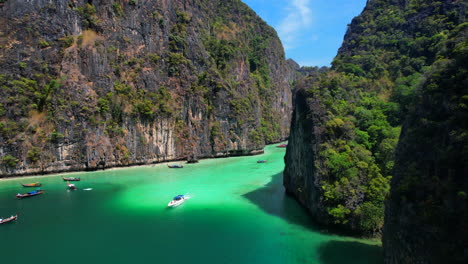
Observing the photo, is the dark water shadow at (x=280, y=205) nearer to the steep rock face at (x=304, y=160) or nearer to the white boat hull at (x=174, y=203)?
the steep rock face at (x=304, y=160)

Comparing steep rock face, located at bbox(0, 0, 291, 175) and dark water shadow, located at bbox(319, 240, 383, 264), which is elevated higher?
steep rock face, located at bbox(0, 0, 291, 175)

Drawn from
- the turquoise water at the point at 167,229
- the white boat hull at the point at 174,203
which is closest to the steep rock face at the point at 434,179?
the turquoise water at the point at 167,229

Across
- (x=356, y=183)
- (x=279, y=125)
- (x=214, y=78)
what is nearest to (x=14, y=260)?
(x=356, y=183)

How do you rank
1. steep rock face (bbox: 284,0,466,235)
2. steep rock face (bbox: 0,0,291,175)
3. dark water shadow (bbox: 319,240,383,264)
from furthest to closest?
steep rock face (bbox: 0,0,291,175)
steep rock face (bbox: 284,0,466,235)
dark water shadow (bbox: 319,240,383,264)

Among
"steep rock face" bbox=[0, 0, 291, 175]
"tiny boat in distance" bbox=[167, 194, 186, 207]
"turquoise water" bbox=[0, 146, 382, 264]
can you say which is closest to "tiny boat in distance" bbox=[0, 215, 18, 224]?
"turquoise water" bbox=[0, 146, 382, 264]

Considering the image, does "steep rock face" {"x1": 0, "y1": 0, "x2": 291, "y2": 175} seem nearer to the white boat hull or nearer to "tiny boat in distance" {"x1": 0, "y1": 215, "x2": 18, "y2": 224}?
"tiny boat in distance" {"x1": 0, "y1": 215, "x2": 18, "y2": 224}
